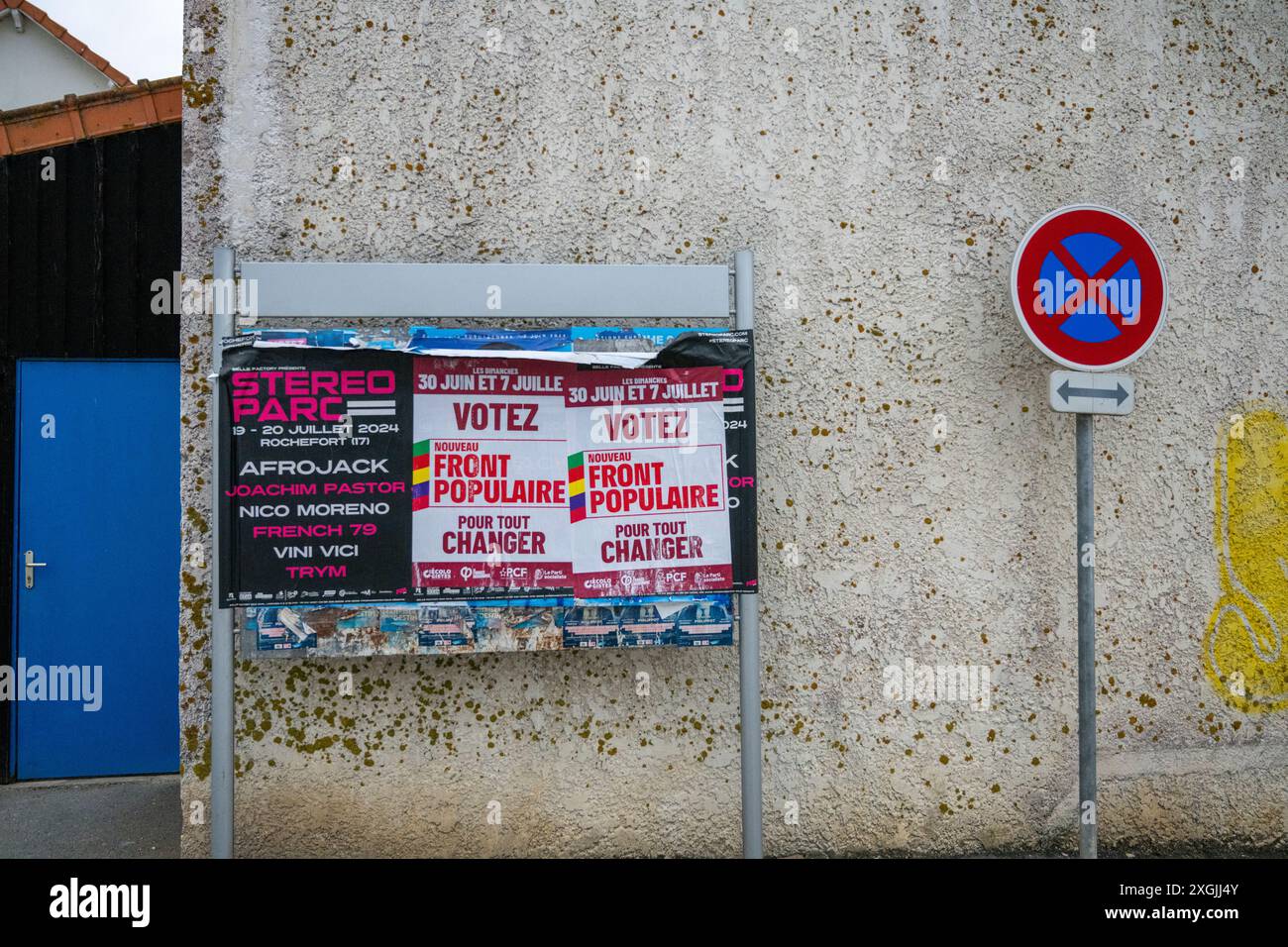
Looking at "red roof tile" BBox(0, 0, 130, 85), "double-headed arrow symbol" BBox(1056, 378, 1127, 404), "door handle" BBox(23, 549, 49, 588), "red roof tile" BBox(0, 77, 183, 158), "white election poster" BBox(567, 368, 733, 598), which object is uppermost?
"red roof tile" BBox(0, 0, 130, 85)

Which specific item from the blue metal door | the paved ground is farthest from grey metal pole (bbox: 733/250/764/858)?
the blue metal door

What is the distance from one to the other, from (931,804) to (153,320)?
4522 mm

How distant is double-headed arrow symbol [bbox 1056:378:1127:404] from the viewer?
3.00 meters

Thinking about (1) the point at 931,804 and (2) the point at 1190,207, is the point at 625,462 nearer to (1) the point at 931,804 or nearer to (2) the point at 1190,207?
(1) the point at 931,804

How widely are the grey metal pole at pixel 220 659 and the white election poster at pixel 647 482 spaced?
1328 millimetres

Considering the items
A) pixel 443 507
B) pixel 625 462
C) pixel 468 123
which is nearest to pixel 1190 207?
pixel 625 462

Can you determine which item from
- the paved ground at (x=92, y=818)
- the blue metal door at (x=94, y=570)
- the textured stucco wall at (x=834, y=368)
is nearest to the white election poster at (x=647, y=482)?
the textured stucco wall at (x=834, y=368)

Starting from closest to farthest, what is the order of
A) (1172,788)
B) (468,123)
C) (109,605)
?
(468,123) → (1172,788) → (109,605)

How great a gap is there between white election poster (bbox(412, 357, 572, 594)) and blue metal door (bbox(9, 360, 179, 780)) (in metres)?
1.96

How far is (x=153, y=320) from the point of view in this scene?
4.34 metres

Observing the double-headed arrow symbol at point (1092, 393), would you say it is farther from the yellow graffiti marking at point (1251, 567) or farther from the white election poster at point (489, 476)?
the white election poster at point (489, 476)

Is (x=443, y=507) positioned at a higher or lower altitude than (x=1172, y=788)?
higher

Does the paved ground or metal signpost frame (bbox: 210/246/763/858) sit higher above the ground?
metal signpost frame (bbox: 210/246/763/858)

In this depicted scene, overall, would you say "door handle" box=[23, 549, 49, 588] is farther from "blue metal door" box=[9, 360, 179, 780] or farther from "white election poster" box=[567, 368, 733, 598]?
"white election poster" box=[567, 368, 733, 598]
